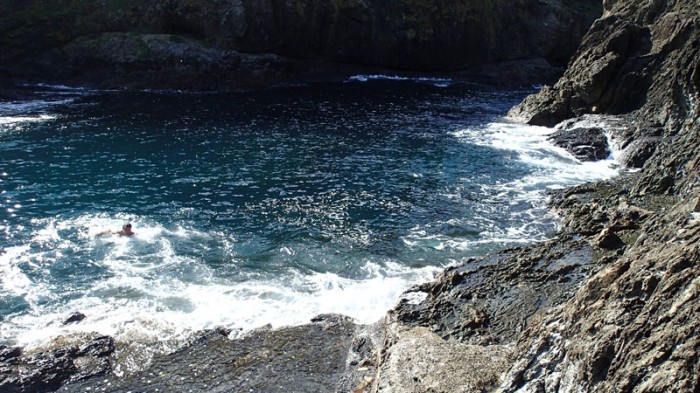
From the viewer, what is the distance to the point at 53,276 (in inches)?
893

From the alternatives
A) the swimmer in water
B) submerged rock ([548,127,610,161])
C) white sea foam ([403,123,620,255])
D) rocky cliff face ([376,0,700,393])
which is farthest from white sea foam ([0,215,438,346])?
submerged rock ([548,127,610,161])

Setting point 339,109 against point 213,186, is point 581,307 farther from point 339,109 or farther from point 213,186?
point 339,109

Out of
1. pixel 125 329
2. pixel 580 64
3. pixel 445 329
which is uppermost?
pixel 580 64

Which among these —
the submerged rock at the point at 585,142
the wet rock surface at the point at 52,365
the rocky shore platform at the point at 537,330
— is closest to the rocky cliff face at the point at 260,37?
the submerged rock at the point at 585,142

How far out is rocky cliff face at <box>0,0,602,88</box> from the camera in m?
61.7

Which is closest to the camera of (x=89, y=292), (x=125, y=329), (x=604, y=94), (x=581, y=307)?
(x=581, y=307)

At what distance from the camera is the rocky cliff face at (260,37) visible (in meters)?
61.7

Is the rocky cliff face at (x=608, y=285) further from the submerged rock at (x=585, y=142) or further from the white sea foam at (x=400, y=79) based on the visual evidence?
the white sea foam at (x=400, y=79)

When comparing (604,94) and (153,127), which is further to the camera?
(153,127)

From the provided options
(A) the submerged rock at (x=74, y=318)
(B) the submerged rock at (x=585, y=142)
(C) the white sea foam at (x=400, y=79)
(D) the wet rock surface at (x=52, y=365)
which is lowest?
(D) the wet rock surface at (x=52, y=365)

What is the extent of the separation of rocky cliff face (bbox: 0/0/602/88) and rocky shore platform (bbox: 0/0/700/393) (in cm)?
4180

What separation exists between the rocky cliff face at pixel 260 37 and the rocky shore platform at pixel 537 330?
137 feet

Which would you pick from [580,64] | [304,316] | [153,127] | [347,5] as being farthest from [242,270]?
[347,5]

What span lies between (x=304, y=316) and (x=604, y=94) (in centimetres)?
3285
